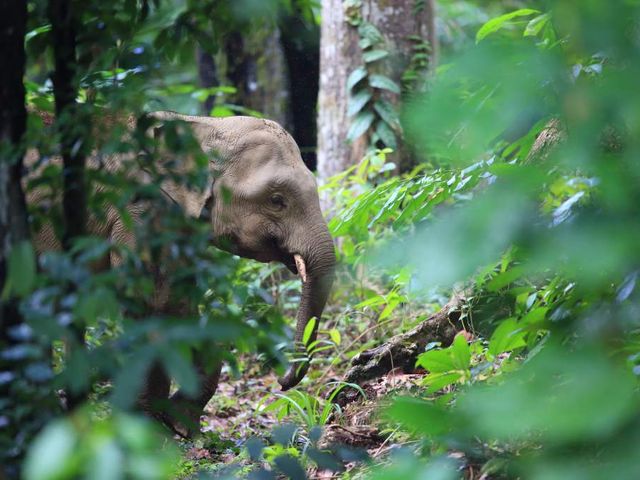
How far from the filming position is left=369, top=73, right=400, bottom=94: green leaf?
805 centimetres

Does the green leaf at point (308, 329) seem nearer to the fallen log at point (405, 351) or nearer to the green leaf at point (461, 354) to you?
the fallen log at point (405, 351)

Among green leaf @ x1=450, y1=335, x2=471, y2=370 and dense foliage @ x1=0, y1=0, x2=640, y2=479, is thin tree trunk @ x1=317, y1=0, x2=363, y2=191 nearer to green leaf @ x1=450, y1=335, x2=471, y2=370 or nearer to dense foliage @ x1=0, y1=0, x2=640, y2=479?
green leaf @ x1=450, y1=335, x2=471, y2=370

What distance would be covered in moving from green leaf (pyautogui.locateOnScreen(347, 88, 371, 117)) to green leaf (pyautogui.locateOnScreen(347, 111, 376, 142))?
0.23 ft

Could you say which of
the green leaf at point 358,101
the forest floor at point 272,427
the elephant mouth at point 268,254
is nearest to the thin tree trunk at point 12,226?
the forest floor at point 272,427

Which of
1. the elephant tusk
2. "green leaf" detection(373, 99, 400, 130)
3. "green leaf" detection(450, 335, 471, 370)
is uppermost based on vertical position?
"green leaf" detection(450, 335, 471, 370)

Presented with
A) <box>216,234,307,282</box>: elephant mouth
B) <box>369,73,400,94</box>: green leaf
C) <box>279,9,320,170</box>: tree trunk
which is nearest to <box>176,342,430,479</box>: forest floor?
<box>216,234,307,282</box>: elephant mouth

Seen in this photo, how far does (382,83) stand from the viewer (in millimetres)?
8062

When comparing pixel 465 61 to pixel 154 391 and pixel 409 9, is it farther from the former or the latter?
pixel 409 9

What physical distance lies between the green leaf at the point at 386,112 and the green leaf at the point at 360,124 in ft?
0.28

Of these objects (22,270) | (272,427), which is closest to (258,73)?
(272,427)

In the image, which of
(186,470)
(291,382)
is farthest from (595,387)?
(291,382)

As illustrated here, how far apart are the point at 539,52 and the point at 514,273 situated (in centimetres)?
83

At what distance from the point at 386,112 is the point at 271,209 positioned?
3.02 meters

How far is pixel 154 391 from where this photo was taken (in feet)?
16.7
